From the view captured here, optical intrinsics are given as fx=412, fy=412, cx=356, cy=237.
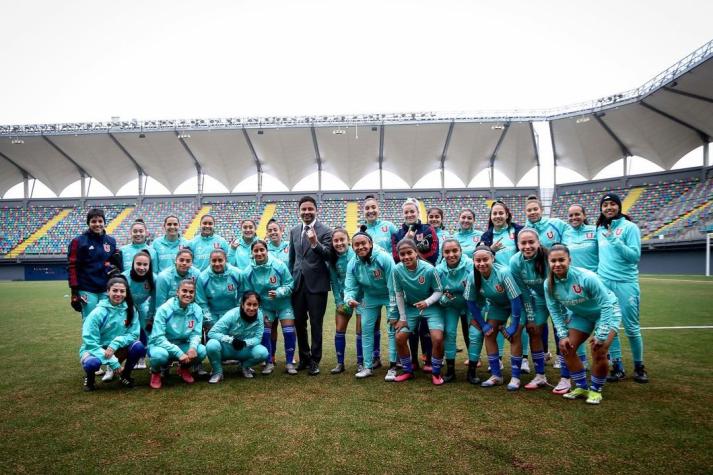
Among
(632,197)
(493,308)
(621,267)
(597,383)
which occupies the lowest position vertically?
(597,383)

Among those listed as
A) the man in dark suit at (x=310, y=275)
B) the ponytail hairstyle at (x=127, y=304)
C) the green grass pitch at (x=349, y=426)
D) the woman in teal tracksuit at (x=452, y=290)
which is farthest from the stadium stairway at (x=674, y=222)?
the ponytail hairstyle at (x=127, y=304)

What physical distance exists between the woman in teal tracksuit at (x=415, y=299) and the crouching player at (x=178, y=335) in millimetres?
2390

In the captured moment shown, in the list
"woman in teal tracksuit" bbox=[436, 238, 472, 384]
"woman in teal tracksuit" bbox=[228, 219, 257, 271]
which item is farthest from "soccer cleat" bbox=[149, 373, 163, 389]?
"woman in teal tracksuit" bbox=[436, 238, 472, 384]

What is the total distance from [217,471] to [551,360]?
4.79 meters

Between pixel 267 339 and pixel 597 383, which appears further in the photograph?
pixel 267 339

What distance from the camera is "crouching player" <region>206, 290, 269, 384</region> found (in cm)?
486

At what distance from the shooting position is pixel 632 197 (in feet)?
105

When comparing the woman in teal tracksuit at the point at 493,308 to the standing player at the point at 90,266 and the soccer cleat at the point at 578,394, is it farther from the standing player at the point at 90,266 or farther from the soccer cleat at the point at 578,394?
the standing player at the point at 90,266

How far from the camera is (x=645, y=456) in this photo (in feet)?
9.01

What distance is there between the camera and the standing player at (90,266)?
536 centimetres

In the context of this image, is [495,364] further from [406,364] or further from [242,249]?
[242,249]

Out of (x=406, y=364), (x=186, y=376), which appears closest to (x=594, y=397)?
(x=406, y=364)

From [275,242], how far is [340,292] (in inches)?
70.9

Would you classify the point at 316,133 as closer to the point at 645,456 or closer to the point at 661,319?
the point at 661,319
